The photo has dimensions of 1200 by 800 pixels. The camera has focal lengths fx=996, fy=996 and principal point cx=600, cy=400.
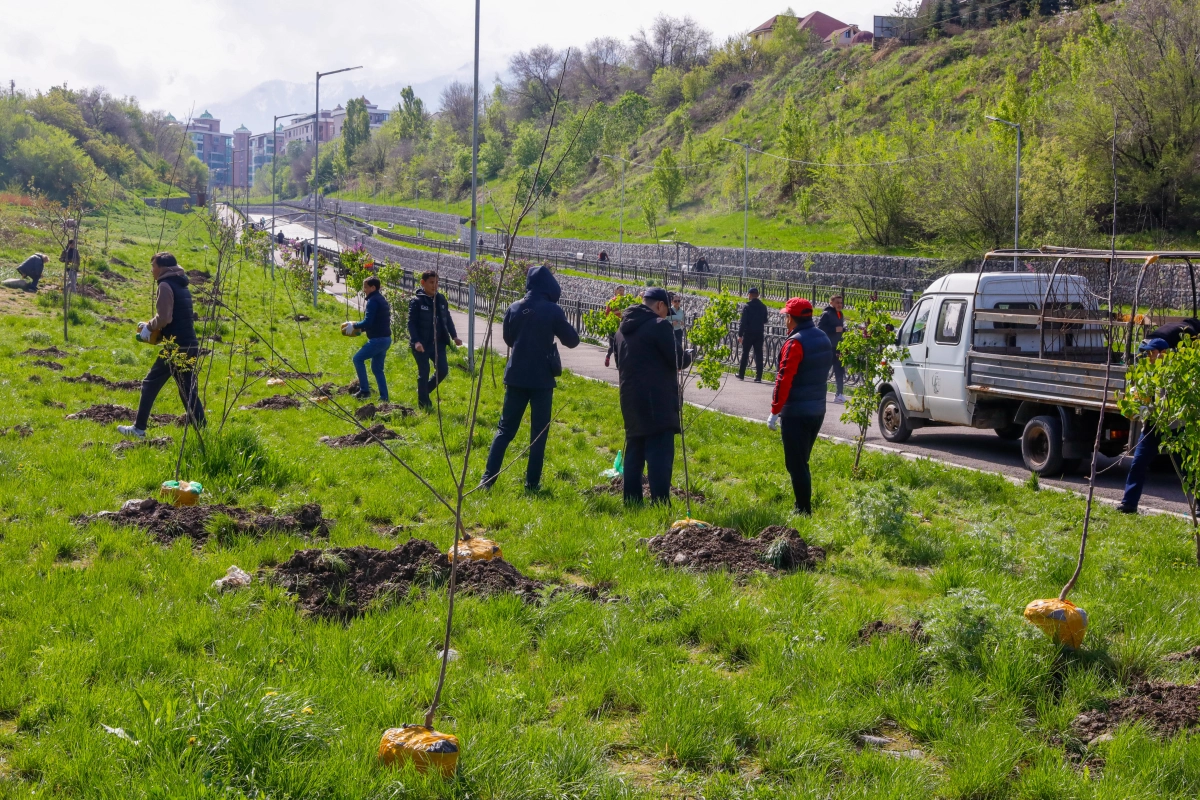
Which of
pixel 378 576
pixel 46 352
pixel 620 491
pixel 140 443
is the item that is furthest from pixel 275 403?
pixel 378 576

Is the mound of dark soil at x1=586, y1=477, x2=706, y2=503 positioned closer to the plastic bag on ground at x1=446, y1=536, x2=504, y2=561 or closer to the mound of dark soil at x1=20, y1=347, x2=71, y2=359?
the plastic bag on ground at x1=446, y1=536, x2=504, y2=561

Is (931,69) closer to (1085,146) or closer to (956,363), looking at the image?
(1085,146)

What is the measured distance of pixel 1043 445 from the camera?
11.0 meters

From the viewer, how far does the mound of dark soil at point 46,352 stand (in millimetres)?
15048

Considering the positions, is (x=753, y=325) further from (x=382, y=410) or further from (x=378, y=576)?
(x=378, y=576)

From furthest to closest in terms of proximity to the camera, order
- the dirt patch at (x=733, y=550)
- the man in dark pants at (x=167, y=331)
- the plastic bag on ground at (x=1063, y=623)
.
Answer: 1. the man in dark pants at (x=167, y=331)
2. the dirt patch at (x=733, y=550)
3. the plastic bag on ground at (x=1063, y=623)

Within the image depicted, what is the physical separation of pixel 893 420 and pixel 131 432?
9.33 meters

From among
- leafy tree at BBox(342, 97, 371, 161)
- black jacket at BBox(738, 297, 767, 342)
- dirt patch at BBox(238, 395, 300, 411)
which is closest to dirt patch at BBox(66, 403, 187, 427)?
dirt patch at BBox(238, 395, 300, 411)

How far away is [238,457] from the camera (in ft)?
26.5

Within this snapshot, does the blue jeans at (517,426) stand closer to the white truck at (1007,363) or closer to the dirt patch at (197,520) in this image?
the dirt patch at (197,520)

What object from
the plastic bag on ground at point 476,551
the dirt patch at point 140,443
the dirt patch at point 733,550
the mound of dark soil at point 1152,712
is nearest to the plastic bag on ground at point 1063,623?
the mound of dark soil at point 1152,712

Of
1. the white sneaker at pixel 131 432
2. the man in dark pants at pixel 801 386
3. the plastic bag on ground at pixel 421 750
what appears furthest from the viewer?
the white sneaker at pixel 131 432

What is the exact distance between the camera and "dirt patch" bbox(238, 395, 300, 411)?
12.3 metres

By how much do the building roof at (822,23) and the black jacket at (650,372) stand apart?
114 m
